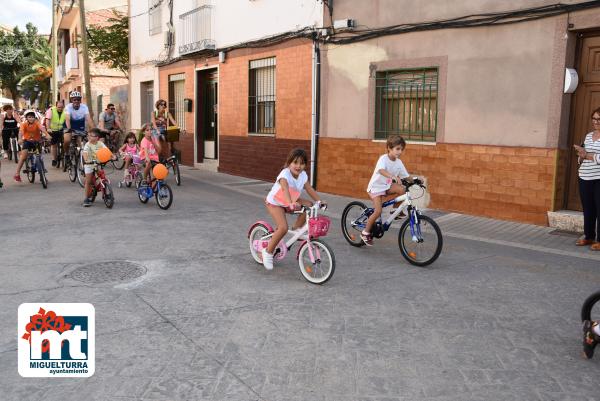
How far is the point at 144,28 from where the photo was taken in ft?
69.4

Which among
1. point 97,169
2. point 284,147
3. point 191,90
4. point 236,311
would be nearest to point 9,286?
point 236,311

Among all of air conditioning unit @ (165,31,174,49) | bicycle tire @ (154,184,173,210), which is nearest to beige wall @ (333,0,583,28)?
bicycle tire @ (154,184,173,210)

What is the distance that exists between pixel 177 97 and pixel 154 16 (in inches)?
122

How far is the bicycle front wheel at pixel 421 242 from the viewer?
6.47 metres

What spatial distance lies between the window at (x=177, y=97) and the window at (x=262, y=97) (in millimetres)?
4610

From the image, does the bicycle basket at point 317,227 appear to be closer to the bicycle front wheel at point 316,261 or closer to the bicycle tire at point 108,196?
the bicycle front wheel at point 316,261

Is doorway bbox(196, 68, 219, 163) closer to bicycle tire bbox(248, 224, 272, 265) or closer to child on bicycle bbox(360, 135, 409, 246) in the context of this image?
child on bicycle bbox(360, 135, 409, 246)

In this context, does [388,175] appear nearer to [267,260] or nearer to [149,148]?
[267,260]

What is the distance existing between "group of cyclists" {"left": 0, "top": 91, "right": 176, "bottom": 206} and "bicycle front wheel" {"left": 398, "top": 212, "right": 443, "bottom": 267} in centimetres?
557

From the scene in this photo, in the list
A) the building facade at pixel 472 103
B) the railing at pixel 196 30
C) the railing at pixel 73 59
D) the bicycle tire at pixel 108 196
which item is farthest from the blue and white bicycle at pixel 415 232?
the railing at pixel 73 59

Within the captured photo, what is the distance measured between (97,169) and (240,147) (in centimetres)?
604

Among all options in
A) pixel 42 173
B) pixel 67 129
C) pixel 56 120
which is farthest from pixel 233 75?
pixel 42 173

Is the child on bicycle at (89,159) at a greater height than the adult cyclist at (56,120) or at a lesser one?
lesser

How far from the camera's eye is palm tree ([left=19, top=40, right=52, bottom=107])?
4550cm
